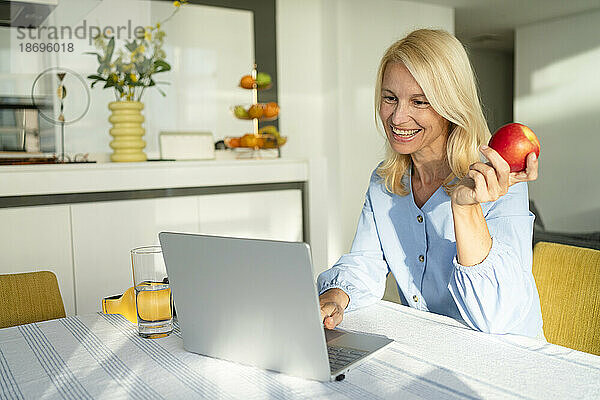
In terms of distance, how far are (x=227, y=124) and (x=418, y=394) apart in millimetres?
3122

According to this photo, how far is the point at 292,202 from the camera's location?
3232 millimetres

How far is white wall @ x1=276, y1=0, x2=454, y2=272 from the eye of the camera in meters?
4.25

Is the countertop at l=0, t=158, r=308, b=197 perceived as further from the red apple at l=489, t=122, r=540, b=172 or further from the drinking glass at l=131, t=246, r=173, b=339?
the red apple at l=489, t=122, r=540, b=172

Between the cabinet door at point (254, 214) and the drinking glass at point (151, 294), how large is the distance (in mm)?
1748

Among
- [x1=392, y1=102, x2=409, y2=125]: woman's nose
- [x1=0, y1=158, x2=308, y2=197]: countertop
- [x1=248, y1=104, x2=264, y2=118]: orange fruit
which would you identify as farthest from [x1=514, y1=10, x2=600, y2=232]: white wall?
[x1=392, y1=102, x2=409, y2=125]: woman's nose

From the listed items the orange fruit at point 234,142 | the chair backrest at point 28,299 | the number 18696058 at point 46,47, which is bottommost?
the chair backrest at point 28,299

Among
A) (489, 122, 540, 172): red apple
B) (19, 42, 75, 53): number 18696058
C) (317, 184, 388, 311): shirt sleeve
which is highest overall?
(19, 42, 75, 53): number 18696058

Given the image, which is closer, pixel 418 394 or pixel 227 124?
pixel 418 394

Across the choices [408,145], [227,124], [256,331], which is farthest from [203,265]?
[227,124]

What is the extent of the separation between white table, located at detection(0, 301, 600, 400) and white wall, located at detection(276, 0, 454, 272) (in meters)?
3.08

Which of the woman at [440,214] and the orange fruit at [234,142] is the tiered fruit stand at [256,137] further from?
the woman at [440,214]

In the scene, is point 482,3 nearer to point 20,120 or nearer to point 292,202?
point 292,202

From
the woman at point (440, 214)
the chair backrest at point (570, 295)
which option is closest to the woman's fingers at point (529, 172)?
the woman at point (440, 214)

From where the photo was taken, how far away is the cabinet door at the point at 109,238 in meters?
2.66
